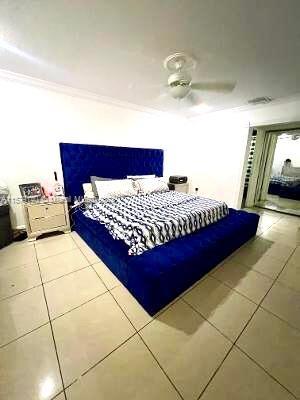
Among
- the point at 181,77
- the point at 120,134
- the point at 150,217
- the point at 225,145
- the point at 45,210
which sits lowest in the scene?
the point at 45,210

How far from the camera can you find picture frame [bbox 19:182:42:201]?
2.56m

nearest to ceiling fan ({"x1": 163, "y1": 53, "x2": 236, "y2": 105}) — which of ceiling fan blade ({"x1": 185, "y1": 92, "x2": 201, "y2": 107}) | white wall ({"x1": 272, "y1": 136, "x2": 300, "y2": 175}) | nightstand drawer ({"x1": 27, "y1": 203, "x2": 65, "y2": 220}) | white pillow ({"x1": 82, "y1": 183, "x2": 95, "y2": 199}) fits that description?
ceiling fan blade ({"x1": 185, "y1": 92, "x2": 201, "y2": 107})

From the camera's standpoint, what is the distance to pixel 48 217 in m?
2.60

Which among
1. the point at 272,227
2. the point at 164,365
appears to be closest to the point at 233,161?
the point at 272,227

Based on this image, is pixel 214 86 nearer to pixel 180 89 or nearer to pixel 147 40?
pixel 180 89

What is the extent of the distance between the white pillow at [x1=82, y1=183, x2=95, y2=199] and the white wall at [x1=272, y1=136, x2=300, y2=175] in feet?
23.8

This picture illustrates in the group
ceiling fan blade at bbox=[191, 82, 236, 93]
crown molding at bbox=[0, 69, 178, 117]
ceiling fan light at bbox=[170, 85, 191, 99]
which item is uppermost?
crown molding at bbox=[0, 69, 178, 117]

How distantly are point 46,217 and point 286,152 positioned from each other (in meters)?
8.22

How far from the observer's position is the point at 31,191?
2.63m

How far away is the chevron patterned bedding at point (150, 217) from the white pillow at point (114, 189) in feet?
0.49

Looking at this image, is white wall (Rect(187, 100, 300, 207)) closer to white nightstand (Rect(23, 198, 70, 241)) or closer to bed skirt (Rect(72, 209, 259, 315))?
bed skirt (Rect(72, 209, 259, 315))

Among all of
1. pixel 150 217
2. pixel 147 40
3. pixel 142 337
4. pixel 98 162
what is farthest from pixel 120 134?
pixel 142 337

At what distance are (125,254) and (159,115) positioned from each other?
11.5ft

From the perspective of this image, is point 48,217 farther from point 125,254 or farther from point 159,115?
point 159,115
